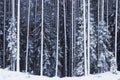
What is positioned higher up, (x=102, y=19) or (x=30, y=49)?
(x=102, y=19)

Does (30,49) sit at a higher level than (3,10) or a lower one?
lower

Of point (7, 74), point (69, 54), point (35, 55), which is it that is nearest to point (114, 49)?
point (69, 54)

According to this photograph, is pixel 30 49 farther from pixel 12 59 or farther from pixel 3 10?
pixel 3 10

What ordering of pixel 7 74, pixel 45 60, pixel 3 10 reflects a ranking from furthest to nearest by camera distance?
pixel 3 10 < pixel 45 60 < pixel 7 74

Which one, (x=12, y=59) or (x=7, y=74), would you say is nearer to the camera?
(x=7, y=74)

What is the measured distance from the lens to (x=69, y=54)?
4559 centimetres

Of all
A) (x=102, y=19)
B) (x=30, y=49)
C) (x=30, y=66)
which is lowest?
(x=30, y=66)

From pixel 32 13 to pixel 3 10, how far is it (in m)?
4.36

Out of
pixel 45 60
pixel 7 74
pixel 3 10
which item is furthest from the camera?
pixel 3 10

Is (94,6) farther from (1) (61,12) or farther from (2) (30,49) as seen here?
(2) (30,49)

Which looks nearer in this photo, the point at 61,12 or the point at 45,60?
the point at 45,60

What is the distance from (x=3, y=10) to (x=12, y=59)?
7656mm

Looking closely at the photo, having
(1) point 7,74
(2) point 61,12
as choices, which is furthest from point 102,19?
(1) point 7,74

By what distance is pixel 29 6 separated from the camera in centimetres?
4362
